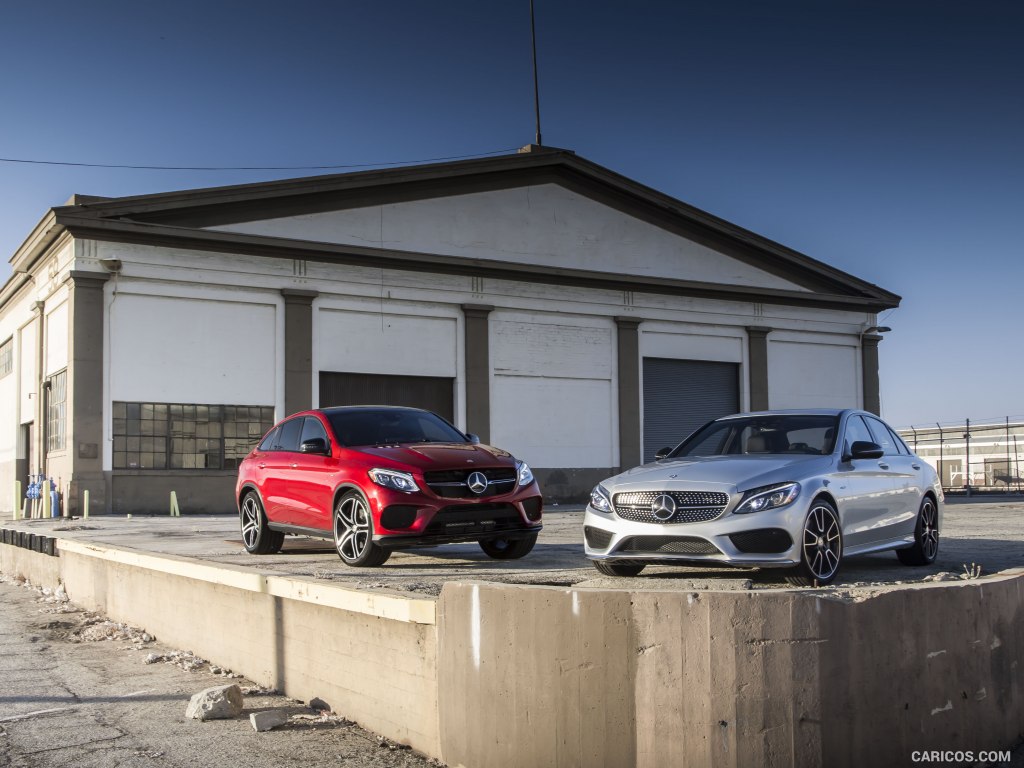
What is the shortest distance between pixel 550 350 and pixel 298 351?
25.2ft

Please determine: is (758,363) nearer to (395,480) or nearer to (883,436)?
(883,436)

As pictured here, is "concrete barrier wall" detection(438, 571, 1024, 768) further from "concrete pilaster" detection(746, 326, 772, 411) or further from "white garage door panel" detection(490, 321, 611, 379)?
"concrete pilaster" detection(746, 326, 772, 411)

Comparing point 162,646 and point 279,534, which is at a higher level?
point 279,534

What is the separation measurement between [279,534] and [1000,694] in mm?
7268

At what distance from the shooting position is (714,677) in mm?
5207

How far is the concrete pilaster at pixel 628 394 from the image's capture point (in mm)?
32531

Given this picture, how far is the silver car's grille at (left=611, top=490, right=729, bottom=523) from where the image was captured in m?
7.71

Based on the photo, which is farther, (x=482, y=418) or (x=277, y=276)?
(x=482, y=418)

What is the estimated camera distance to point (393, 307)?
1162 inches

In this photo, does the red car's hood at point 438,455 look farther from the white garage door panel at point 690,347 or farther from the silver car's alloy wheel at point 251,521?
the white garage door panel at point 690,347

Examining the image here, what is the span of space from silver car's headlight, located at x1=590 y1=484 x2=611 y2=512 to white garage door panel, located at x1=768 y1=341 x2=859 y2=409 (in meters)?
27.4

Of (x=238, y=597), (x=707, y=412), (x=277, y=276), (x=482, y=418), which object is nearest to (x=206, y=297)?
(x=277, y=276)

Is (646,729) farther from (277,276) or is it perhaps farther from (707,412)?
(707,412)

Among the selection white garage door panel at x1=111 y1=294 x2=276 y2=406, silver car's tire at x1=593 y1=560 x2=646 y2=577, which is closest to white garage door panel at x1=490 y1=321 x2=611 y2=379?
white garage door panel at x1=111 y1=294 x2=276 y2=406
